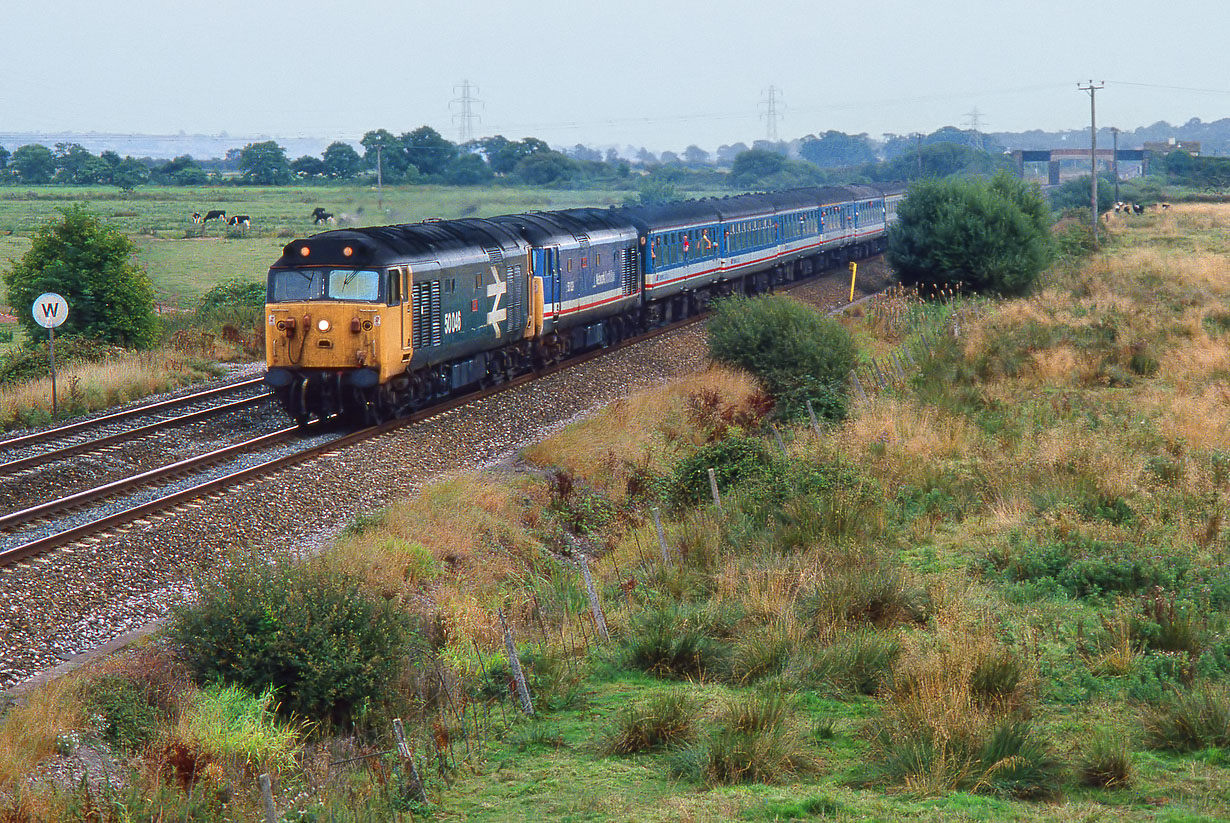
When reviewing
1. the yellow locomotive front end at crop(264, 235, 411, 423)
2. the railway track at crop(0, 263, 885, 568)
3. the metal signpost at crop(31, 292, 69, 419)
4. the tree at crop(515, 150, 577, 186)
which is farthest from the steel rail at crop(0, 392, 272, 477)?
the tree at crop(515, 150, 577, 186)

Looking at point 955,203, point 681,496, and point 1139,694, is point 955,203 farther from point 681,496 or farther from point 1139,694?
point 1139,694

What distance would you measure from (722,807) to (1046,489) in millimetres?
9645

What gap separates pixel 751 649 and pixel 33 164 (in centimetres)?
10639

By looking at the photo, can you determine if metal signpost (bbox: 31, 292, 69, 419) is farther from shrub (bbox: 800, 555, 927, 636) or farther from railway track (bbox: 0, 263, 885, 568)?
shrub (bbox: 800, 555, 927, 636)

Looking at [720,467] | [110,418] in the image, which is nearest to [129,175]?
[110,418]

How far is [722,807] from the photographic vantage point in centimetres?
738

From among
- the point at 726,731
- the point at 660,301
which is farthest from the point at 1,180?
the point at 726,731

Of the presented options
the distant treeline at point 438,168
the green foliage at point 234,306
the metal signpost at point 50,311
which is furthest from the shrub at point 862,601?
the distant treeline at point 438,168

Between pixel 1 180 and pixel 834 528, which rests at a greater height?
pixel 1 180

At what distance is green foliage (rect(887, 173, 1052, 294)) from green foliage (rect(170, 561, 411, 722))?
33939 millimetres

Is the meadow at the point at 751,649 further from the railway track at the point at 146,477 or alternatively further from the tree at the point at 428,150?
the tree at the point at 428,150

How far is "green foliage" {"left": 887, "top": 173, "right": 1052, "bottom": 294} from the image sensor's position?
4088 cm

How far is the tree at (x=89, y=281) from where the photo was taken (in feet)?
88.2

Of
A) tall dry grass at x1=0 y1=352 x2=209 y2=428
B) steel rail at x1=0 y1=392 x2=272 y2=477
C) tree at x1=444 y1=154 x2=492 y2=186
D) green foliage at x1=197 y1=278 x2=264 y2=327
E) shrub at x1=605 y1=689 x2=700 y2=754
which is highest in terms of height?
tree at x1=444 y1=154 x2=492 y2=186
